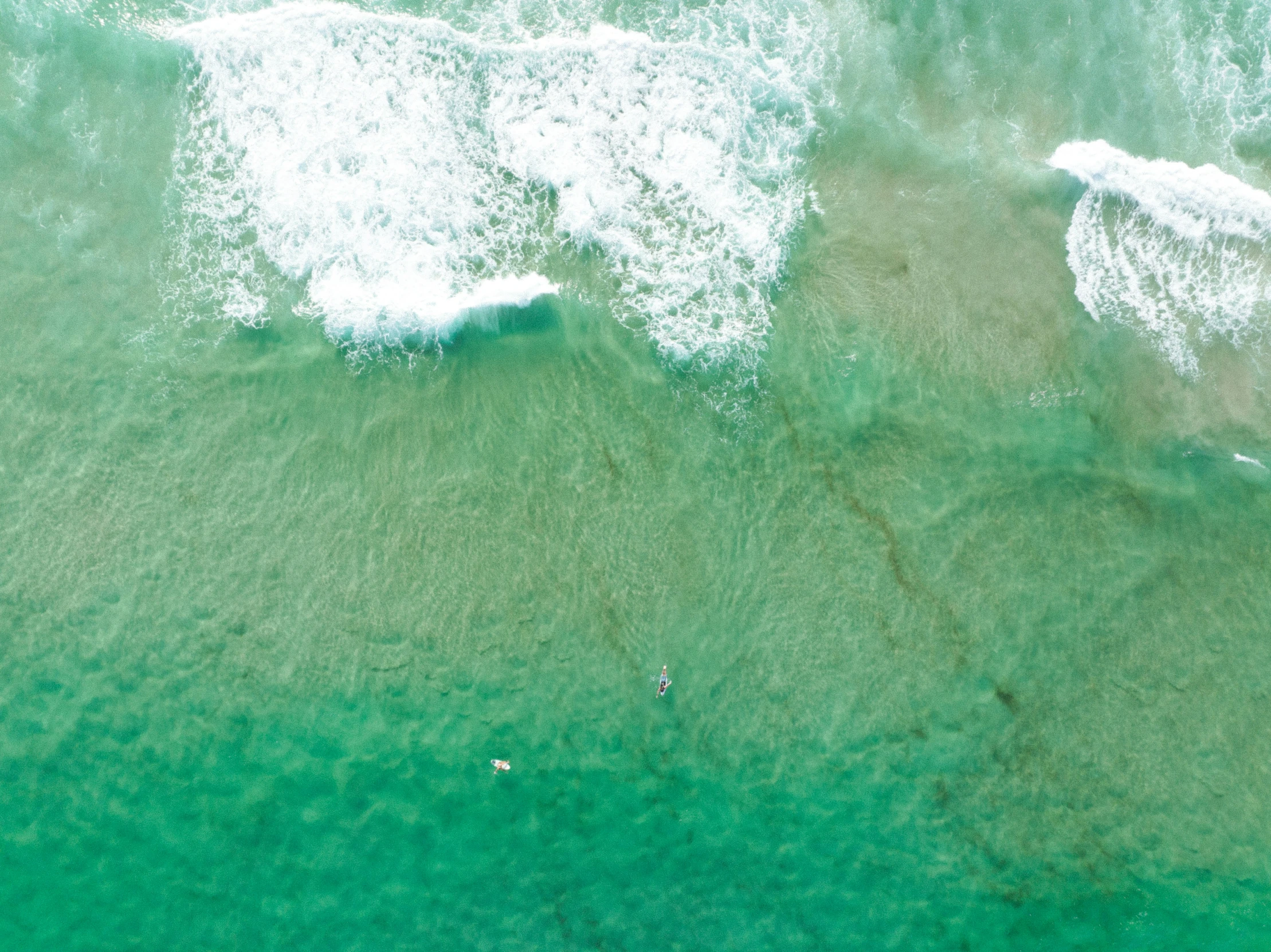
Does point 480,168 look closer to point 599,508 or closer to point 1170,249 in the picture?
point 599,508

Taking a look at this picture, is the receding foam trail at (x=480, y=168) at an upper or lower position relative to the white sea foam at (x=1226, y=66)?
lower

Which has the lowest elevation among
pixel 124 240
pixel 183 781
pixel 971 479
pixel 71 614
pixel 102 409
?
pixel 183 781

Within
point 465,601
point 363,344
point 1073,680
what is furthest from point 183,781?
point 1073,680

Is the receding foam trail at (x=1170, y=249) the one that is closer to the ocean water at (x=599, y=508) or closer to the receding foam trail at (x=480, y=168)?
the ocean water at (x=599, y=508)

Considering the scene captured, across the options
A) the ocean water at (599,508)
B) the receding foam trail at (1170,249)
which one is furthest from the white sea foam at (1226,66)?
the ocean water at (599,508)

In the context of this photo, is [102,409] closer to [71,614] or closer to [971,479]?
[71,614]

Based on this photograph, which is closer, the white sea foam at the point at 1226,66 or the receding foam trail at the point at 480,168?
the receding foam trail at the point at 480,168

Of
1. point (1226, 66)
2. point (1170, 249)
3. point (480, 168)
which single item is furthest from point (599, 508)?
point (1226, 66)
